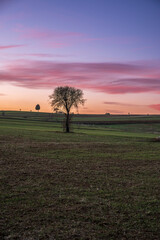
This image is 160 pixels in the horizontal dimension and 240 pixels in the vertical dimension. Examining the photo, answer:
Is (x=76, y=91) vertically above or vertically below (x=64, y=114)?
above

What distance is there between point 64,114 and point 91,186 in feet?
158

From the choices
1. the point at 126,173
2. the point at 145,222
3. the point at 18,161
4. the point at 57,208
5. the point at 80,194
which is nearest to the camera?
the point at 145,222

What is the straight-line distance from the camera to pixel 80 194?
11398 millimetres

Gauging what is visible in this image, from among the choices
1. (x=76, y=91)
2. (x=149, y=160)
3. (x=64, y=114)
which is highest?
(x=76, y=91)

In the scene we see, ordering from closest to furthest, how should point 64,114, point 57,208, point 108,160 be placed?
point 57,208
point 108,160
point 64,114

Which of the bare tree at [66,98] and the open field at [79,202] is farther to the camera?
the bare tree at [66,98]

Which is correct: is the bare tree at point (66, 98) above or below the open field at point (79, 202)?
above

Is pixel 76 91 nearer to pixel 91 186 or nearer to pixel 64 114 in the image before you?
pixel 64 114

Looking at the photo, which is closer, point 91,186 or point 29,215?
point 29,215

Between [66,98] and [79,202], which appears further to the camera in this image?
[66,98]

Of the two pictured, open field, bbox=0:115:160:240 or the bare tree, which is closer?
open field, bbox=0:115:160:240

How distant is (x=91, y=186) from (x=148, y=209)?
378 centimetres

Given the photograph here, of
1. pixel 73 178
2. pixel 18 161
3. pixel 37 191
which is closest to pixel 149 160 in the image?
pixel 73 178

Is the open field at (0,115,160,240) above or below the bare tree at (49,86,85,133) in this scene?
below
